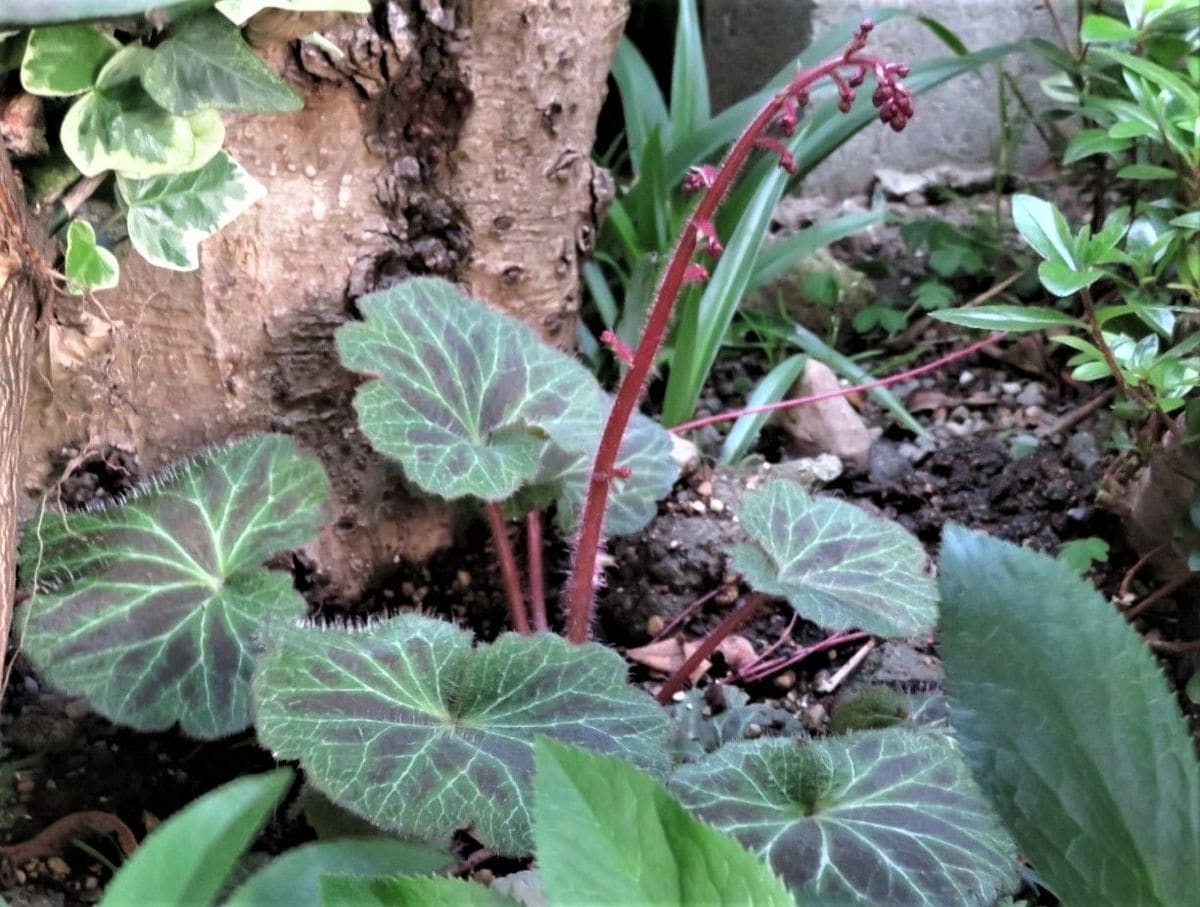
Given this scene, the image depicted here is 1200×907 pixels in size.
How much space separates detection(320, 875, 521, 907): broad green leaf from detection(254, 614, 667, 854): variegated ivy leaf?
0.56 feet

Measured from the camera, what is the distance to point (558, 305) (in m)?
1.25

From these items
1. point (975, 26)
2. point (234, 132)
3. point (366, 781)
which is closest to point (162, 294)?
point (234, 132)

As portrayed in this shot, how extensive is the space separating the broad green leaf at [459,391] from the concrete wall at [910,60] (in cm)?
116

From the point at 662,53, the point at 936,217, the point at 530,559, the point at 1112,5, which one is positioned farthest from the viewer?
the point at 662,53

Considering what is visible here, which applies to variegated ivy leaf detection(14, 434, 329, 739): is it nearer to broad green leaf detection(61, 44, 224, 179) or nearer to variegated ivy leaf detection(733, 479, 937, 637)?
broad green leaf detection(61, 44, 224, 179)

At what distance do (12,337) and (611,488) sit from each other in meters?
0.56

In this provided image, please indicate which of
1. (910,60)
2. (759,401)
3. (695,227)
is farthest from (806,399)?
(910,60)

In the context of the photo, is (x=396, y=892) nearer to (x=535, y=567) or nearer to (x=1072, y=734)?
(x=1072, y=734)

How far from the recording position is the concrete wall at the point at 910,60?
1926 mm

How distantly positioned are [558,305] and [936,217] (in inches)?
38.7

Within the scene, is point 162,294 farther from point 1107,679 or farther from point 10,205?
point 1107,679

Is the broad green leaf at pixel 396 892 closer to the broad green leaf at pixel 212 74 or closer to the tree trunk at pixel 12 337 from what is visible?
the tree trunk at pixel 12 337

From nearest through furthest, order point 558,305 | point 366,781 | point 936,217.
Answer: point 366,781, point 558,305, point 936,217

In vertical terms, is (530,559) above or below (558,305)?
below
